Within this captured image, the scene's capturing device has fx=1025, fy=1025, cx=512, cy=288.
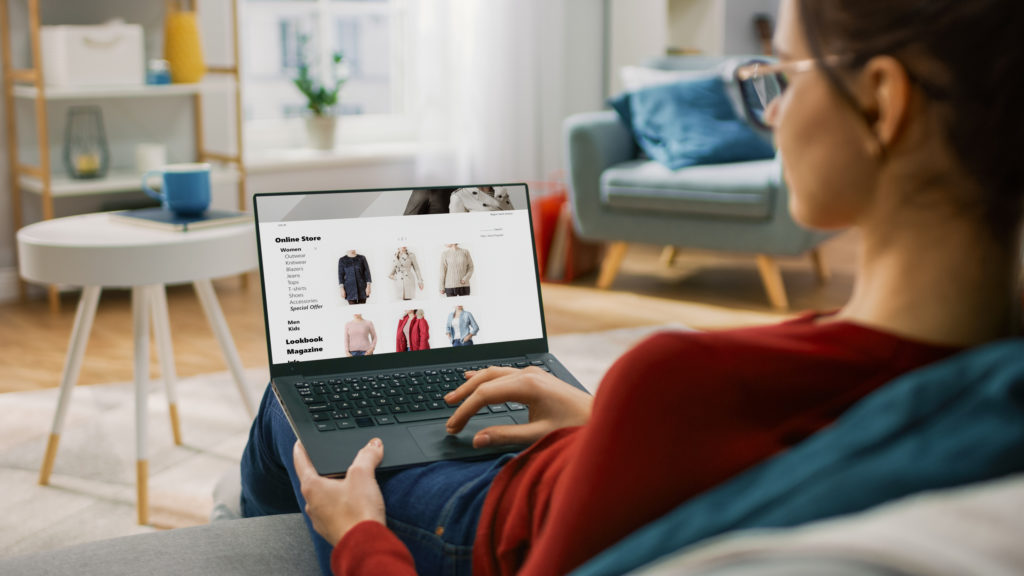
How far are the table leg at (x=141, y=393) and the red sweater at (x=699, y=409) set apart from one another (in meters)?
1.45

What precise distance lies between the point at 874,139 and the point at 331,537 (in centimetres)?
49

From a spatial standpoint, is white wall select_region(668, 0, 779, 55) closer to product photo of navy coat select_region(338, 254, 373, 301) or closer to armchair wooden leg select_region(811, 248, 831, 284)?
armchair wooden leg select_region(811, 248, 831, 284)

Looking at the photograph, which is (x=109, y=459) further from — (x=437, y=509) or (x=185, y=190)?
(x=437, y=509)

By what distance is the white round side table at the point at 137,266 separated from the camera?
5.82 ft

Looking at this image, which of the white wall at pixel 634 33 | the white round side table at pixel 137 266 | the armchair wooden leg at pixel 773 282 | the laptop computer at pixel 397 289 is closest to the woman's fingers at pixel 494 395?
the laptop computer at pixel 397 289

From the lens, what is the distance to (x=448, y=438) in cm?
96

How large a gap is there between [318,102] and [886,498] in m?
3.98

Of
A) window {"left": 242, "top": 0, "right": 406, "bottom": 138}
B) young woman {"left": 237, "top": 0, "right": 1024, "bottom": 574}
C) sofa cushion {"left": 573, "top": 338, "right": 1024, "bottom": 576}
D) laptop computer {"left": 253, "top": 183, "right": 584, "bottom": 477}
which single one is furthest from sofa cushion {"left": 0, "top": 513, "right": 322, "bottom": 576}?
window {"left": 242, "top": 0, "right": 406, "bottom": 138}

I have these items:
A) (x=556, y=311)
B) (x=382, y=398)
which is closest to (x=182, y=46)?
(x=556, y=311)

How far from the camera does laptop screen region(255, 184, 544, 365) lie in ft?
3.64

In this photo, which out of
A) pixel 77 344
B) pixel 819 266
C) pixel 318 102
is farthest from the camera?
pixel 318 102

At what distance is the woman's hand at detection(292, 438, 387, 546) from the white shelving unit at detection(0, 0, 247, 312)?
9.21 feet

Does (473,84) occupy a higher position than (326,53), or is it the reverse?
(326,53)

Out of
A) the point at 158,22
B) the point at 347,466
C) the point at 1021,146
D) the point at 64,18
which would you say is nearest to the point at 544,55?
the point at 158,22
